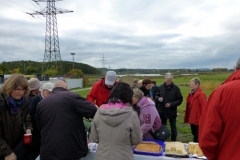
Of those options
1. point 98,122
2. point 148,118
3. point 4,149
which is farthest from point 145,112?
point 4,149

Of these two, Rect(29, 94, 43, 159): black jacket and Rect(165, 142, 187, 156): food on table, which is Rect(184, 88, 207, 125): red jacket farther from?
Rect(29, 94, 43, 159): black jacket

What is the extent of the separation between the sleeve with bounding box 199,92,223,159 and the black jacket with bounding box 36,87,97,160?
1202 millimetres

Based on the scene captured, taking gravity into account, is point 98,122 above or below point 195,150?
above

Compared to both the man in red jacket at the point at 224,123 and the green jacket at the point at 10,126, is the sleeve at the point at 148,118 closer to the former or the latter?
the man in red jacket at the point at 224,123

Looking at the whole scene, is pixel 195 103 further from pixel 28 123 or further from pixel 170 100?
pixel 28 123

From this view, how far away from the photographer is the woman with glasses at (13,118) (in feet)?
8.24

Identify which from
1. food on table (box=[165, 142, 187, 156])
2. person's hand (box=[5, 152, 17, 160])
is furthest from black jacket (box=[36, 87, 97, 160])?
food on table (box=[165, 142, 187, 156])

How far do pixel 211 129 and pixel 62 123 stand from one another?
153 centimetres

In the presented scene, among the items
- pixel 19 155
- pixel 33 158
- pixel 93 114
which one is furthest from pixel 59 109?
pixel 33 158

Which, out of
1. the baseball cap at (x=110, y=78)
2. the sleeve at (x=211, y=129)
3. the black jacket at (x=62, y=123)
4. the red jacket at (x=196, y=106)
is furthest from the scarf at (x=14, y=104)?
the red jacket at (x=196, y=106)

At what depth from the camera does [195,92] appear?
4.71 m

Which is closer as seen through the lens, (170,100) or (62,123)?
(62,123)

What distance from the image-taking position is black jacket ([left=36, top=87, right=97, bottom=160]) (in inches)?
91.7

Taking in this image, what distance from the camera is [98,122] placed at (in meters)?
2.15
